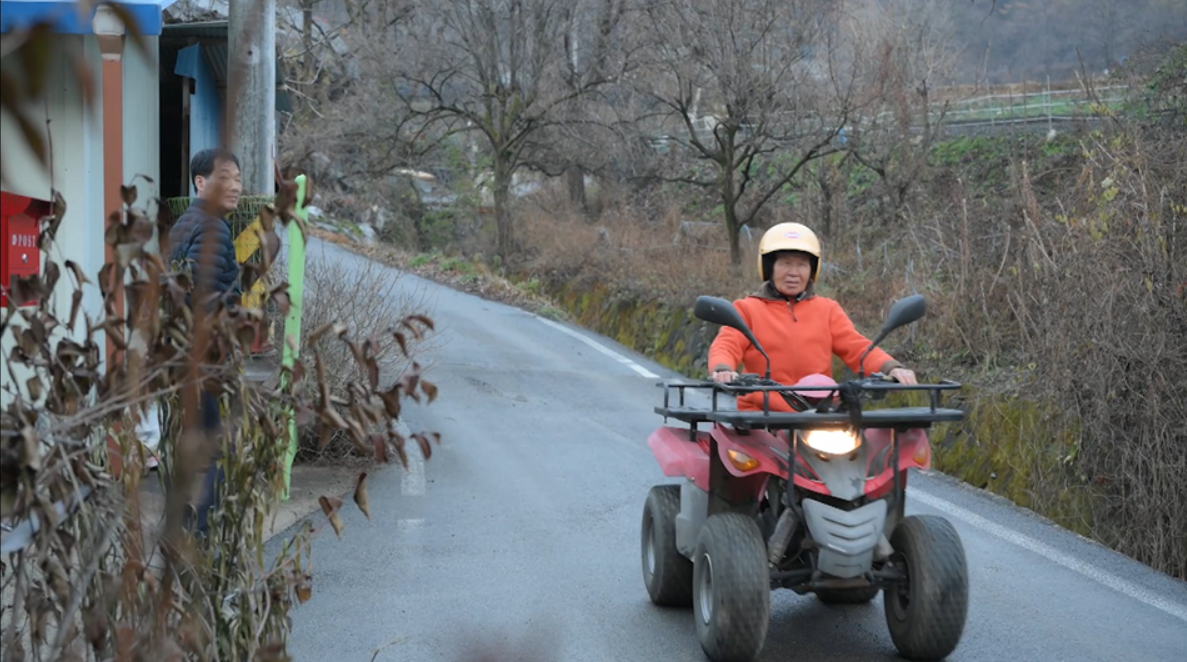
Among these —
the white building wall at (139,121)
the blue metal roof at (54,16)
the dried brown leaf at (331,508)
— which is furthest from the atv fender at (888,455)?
the white building wall at (139,121)

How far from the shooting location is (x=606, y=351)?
A: 17656mm

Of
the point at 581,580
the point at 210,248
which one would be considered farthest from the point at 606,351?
the point at 210,248

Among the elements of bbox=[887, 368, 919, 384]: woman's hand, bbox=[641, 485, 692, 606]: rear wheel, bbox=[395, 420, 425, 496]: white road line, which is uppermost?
bbox=[887, 368, 919, 384]: woman's hand

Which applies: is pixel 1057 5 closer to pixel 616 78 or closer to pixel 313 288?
pixel 616 78

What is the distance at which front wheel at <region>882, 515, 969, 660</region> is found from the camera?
5.16 m

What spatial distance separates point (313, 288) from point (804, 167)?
1541 cm

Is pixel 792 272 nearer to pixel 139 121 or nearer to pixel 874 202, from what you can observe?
pixel 139 121

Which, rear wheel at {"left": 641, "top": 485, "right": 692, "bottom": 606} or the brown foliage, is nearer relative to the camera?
the brown foliage

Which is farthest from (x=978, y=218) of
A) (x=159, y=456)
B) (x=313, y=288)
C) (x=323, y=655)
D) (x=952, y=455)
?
(x=159, y=456)

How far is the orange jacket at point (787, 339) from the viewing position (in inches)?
232

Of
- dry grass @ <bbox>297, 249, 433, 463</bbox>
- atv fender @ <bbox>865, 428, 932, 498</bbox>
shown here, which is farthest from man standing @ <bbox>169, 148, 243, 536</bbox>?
dry grass @ <bbox>297, 249, 433, 463</bbox>

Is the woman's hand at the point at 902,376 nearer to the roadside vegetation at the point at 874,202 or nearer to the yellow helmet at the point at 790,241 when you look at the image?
the yellow helmet at the point at 790,241

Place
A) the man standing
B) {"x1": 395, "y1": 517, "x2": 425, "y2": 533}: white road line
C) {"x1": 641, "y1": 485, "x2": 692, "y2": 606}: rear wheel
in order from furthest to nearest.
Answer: {"x1": 395, "y1": 517, "x2": 425, "y2": 533}: white road line < {"x1": 641, "y1": 485, "x2": 692, "y2": 606}: rear wheel < the man standing

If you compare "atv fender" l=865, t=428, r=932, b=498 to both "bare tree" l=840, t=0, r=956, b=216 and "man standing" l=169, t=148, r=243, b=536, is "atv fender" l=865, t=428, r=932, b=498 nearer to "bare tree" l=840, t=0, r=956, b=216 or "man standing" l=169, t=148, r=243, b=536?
"man standing" l=169, t=148, r=243, b=536
